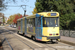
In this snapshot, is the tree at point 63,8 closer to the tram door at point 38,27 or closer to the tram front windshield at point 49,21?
the tram door at point 38,27

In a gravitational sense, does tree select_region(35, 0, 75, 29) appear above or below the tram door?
above

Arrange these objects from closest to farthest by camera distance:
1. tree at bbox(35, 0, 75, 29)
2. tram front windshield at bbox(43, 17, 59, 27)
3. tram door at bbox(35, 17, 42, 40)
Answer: tram front windshield at bbox(43, 17, 59, 27) → tram door at bbox(35, 17, 42, 40) → tree at bbox(35, 0, 75, 29)

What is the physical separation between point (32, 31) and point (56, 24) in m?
3.39

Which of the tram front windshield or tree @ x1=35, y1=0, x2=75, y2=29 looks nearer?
the tram front windshield

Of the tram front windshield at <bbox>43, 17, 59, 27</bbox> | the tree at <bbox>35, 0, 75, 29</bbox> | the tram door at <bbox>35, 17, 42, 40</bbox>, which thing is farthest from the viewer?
the tree at <bbox>35, 0, 75, 29</bbox>

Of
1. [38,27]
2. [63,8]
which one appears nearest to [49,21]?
[38,27]

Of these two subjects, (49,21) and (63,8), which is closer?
(49,21)

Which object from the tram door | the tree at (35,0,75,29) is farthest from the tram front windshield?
the tree at (35,0,75,29)

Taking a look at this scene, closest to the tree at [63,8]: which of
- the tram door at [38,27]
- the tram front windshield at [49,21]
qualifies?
the tram door at [38,27]

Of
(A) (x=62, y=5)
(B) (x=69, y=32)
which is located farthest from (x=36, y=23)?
(A) (x=62, y=5)

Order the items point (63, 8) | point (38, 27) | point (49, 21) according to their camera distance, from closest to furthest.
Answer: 1. point (49, 21)
2. point (38, 27)
3. point (63, 8)

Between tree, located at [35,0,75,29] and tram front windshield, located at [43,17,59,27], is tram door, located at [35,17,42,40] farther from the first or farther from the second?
tree, located at [35,0,75,29]

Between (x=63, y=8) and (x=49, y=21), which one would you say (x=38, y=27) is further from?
(x=63, y=8)

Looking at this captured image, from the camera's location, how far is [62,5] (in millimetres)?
35500
